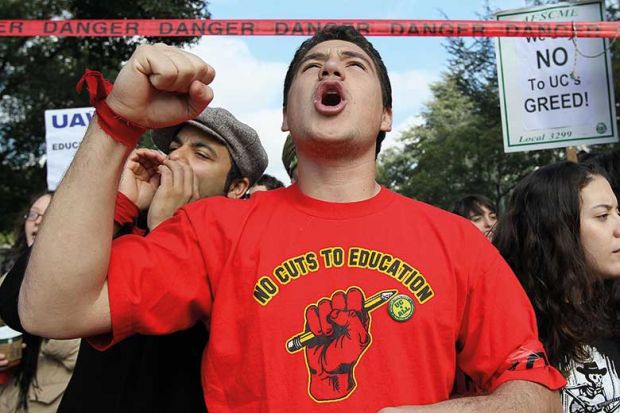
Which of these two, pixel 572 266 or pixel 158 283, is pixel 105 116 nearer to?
pixel 158 283

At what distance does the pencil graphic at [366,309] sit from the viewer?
1728 millimetres

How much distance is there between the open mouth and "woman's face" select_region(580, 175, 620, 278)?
4.91ft

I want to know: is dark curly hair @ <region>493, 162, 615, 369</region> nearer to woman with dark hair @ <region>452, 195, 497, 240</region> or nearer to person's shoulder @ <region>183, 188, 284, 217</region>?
person's shoulder @ <region>183, 188, 284, 217</region>

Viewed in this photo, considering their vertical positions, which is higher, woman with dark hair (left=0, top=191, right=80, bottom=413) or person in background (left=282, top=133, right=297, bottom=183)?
person in background (left=282, top=133, right=297, bottom=183)

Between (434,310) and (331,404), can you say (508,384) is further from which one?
(331,404)

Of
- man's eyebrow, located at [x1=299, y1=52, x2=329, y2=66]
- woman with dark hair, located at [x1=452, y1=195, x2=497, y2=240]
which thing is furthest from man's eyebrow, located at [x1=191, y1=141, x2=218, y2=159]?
woman with dark hair, located at [x1=452, y1=195, x2=497, y2=240]

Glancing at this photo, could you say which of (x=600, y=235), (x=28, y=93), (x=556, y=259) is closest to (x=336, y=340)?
(x=556, y=259)

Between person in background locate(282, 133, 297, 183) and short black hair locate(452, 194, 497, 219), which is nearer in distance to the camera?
person in background locate(282, 133, 297, 183)

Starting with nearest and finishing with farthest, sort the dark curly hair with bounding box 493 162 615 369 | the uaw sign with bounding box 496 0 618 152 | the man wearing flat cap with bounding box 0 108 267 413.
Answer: the man wearing flat cap with bounding box 0 108 267 413
the dark curly hair with bounding box 493 162 615 369
the uaw sign with bounding box 496 0 618 152

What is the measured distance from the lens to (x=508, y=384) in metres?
1.70

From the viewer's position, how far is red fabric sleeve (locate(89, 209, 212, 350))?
5.60ft

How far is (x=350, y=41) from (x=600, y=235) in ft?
4.85

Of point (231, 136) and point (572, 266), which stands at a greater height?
point (231, 136)

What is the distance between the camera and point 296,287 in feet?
5.78
